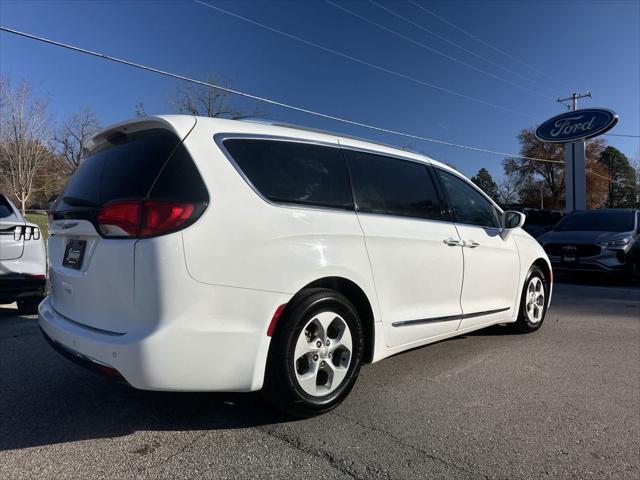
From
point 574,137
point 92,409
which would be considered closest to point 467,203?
point 92,409

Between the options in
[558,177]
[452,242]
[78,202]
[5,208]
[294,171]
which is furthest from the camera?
[558,177]

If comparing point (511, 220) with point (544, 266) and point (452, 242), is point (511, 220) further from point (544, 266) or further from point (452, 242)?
point (452, 242)

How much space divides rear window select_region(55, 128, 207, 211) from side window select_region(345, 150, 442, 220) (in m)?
1.27

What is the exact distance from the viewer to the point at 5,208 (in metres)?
5.83

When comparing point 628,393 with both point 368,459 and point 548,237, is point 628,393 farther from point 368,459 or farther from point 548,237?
point 548,237

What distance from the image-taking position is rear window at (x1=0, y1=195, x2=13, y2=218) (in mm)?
5704

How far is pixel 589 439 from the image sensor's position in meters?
3.02

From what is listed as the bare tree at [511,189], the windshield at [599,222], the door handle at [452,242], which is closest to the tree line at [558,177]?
the bare tree at [511,189]

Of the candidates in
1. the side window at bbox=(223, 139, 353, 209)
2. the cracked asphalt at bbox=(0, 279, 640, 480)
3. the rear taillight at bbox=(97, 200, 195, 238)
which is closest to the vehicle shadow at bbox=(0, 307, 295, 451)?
the cracked asphalt at bbox=(0, 279, 640, 480)

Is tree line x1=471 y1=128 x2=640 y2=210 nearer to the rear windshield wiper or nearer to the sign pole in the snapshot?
the sign pole

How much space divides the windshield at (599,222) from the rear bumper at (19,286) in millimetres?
10686

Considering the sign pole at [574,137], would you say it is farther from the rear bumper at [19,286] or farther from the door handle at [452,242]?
the rear bumper at [19,286]

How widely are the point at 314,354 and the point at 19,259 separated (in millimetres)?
4121

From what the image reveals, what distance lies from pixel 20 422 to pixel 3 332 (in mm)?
2745
